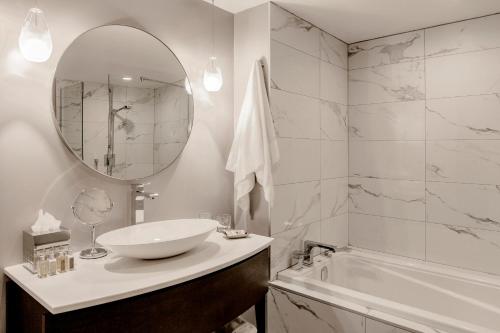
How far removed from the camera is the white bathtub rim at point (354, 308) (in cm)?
165

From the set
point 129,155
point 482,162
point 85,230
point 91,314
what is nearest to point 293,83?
point 129,155

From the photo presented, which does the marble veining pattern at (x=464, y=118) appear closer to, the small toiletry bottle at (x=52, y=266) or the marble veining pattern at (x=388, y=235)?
the marble veining pattern at (x=388, y=235)

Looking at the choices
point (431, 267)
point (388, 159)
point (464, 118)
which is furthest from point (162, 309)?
point (464, 118)

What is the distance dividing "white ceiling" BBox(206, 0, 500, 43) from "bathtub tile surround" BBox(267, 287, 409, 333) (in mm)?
1779

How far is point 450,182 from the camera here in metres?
2.48

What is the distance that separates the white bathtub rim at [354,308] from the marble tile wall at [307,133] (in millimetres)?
164

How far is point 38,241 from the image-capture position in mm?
1356

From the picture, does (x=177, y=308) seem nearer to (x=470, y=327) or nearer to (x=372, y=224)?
(x=470, y=327)

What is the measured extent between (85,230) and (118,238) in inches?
7.2

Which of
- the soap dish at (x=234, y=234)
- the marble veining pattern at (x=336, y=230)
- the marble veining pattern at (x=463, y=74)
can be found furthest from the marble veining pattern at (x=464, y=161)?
the soap dish at (x=234, y=234)

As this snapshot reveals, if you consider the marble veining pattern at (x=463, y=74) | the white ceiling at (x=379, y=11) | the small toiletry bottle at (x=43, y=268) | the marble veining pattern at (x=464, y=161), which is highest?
the white ceiling at (x=379, y=11)

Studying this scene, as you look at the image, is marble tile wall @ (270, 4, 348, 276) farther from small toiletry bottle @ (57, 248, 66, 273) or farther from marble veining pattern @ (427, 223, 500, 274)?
small toiletry bottle @ (57, 248, 66, 273)

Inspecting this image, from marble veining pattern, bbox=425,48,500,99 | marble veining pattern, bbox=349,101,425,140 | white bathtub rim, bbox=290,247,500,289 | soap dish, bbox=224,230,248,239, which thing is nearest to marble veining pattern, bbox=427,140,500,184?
marble veining pattern, bbox=349,101,425,140

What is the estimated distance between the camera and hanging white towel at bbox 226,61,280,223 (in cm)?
210
